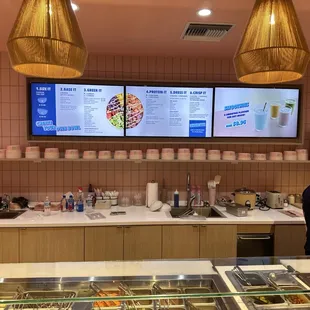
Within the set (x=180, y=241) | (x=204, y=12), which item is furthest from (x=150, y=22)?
(x=180, y=241)

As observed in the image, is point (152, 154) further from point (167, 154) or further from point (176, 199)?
point (176, 199)

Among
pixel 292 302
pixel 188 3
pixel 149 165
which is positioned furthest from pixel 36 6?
pixel 149 165

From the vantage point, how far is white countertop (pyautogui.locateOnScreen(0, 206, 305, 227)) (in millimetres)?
2713

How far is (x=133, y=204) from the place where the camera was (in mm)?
3383

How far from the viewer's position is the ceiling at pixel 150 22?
2.06 metres

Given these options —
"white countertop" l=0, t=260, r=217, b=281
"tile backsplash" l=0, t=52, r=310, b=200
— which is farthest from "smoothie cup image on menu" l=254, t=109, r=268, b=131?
"white countertop" l=0, t=260, r=217, b=281

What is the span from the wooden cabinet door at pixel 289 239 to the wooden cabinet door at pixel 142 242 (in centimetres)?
112

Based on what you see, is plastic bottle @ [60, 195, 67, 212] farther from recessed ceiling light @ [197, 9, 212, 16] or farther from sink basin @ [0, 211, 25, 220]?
recessed ceiling light @ [197, 9, 212, 16]

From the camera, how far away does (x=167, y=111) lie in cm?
324

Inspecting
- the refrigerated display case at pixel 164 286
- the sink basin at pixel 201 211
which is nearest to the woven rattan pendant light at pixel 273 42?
the refrigerated display case at pixel 164 286

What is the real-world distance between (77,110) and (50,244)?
134cm

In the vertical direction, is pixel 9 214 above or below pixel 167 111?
below

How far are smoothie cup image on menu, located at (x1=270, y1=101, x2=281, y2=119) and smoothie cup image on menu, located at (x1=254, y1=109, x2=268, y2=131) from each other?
0.07 meters

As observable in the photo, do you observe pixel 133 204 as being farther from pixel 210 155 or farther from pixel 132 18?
pixel 132 18
